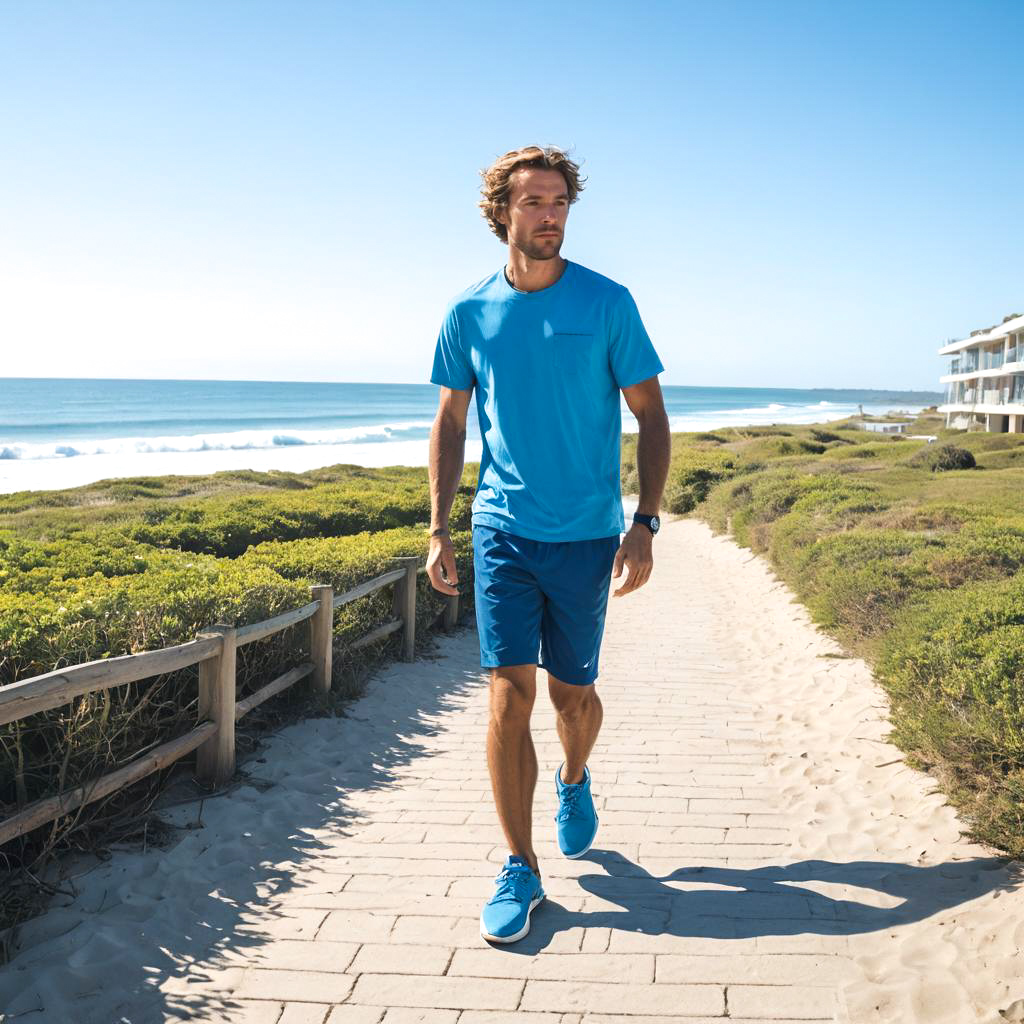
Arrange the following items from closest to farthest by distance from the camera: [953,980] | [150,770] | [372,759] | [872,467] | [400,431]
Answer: [953,980] → [150,770] → [372,759] → [872,467] → [400,431]

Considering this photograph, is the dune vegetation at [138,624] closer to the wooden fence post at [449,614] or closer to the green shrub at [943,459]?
the wooden fence post at [449,614]

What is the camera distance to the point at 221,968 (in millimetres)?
3121

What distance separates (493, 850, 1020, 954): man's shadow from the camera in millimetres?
3248

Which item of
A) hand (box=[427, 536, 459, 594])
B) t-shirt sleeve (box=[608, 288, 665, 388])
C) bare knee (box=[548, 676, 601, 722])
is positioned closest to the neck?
t-shirt sleeve (box=[608, 288, 665, 388])

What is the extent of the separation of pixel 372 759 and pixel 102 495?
16836mm

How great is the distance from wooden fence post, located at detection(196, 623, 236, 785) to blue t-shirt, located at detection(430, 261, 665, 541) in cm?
187

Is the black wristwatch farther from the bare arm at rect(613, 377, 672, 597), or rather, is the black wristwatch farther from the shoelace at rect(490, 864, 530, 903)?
the shoelace at rect(490, 864, 530, 903)

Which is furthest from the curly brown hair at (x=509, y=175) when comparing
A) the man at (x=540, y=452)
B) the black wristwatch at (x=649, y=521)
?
the black wristwatch at (x=649, y=521)

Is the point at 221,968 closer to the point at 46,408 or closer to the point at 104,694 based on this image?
the point at 104,694

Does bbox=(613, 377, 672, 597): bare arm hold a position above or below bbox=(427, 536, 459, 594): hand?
above

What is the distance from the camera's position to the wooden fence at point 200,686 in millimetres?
3436

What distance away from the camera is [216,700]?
470 centimetres

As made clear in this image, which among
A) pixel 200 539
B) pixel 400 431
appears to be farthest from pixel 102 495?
pixel 400 431

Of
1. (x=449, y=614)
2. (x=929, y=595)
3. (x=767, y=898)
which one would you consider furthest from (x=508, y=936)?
(x=449, y=614)
